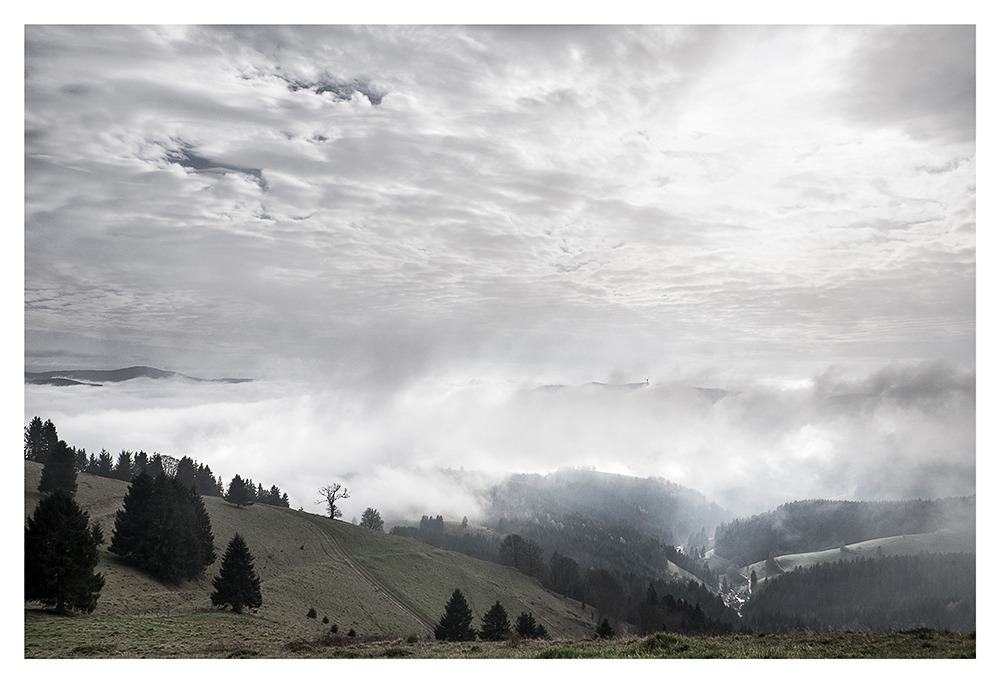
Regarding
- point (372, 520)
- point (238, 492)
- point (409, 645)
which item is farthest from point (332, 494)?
point (409, 645)

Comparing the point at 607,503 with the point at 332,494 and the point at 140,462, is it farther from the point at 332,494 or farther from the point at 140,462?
the point at 140,462

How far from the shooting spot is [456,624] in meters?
10.3

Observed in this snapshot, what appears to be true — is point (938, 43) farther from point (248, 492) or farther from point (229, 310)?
point (248, 492)

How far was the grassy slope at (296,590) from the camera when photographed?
8.40 meters

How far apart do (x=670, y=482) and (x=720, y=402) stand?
2.69m

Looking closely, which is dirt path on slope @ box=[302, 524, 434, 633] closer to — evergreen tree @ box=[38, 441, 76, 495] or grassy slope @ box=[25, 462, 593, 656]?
grassy slope @ box=[25, 462, 593, 656]

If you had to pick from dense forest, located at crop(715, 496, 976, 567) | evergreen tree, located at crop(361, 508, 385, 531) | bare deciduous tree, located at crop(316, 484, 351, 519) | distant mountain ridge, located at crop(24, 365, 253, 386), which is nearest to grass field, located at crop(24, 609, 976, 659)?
dense forest, located at crop(715, 496, 976, 567)

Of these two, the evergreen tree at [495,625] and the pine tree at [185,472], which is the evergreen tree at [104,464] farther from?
the evergreen tree at [495,625]

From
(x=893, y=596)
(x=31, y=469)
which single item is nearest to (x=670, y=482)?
(x=893, y=596)

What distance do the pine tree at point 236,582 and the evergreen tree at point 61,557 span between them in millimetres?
2106

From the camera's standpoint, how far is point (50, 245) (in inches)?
346

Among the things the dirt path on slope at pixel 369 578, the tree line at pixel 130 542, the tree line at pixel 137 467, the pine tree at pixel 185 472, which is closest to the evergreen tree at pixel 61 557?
the tree line at pixel 130 542

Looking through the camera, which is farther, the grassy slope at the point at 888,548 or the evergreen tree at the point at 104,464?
the evergreen tree at the point at 104,464

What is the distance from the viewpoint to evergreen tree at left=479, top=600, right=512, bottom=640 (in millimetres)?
10211
